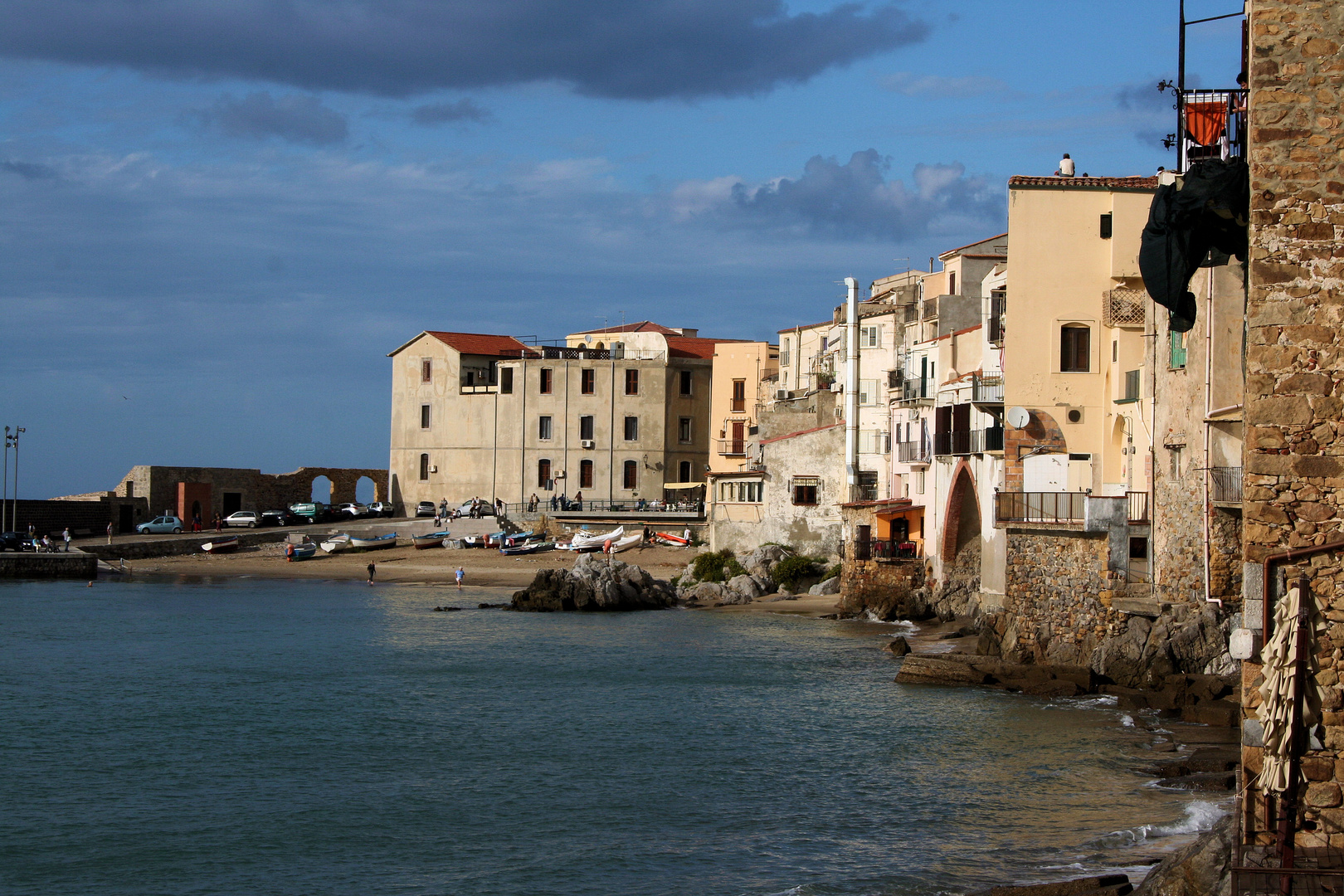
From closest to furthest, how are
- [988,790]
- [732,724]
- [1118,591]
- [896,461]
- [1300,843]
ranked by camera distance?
[1300,843] → [988,790] → [732,724] → [1118,591] → [896,461]

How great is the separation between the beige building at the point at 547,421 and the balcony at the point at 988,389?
35.9m

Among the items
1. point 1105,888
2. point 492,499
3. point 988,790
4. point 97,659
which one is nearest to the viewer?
point 1105,888

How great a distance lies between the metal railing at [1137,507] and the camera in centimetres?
2973

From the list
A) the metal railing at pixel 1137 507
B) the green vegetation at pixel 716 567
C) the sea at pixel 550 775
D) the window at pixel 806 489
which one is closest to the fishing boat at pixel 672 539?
the green vegetation at pixel 716 567

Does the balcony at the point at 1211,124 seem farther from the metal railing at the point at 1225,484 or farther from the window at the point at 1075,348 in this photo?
the window at the point at 1075,348

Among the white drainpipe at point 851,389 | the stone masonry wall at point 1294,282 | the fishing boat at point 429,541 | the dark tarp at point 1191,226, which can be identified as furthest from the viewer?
the fishing boat at point 429,541

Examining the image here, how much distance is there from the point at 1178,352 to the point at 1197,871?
17504mm

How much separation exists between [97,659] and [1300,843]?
32870mm

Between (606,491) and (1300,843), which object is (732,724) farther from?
(606,491)

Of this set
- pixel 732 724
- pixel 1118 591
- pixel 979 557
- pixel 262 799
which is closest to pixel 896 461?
pixel 979 557

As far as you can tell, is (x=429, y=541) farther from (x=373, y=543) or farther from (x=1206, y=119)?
(x=1206, y=119)

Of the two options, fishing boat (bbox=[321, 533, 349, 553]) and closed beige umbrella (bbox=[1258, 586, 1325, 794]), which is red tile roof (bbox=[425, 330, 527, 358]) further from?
closed beige umbrella (bbox=[1258, 586, 1325, 794])

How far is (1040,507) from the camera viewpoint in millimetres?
32594

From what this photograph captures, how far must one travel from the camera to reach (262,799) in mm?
20719
